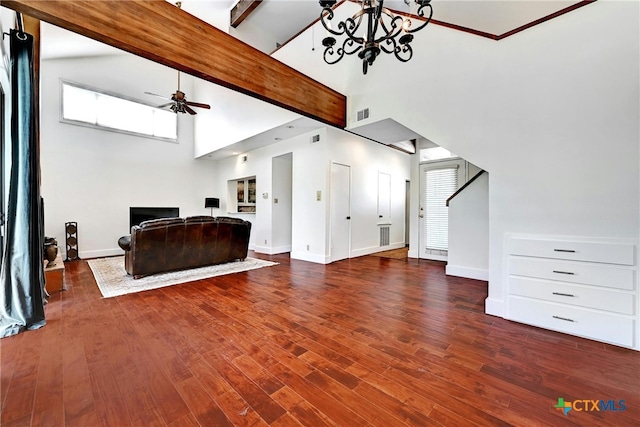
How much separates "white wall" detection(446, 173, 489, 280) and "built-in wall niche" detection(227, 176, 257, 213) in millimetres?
5106

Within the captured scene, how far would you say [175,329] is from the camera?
7.68ft

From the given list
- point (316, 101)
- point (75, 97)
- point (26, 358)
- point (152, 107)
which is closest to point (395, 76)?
point (316, 101)

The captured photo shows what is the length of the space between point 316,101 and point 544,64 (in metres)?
2.60

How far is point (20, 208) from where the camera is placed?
2283 mm

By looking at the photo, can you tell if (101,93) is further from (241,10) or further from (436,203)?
(436,203)

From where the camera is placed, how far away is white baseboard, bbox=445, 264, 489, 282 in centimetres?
404

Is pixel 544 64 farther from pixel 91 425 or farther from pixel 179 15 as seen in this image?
pixel 91 425

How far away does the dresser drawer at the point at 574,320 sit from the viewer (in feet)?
6.89

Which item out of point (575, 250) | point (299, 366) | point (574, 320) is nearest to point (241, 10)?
point (299, 366)

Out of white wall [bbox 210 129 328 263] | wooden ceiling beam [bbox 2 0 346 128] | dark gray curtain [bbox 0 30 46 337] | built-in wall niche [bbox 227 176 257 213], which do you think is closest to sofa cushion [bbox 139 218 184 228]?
dark gray curtain [bbox 0 30 46 337]

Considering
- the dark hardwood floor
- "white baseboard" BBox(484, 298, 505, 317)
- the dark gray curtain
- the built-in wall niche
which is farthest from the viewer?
the built-in wall niche

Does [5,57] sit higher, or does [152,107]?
[152,107]

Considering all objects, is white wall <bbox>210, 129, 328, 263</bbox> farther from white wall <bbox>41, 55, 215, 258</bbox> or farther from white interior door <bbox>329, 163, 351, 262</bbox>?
white wall <bbox>41, 55, 215, 258</bbox>

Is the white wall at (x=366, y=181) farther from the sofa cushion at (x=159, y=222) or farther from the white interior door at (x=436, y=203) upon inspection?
the sofa cushion at (x=159, y=222)
